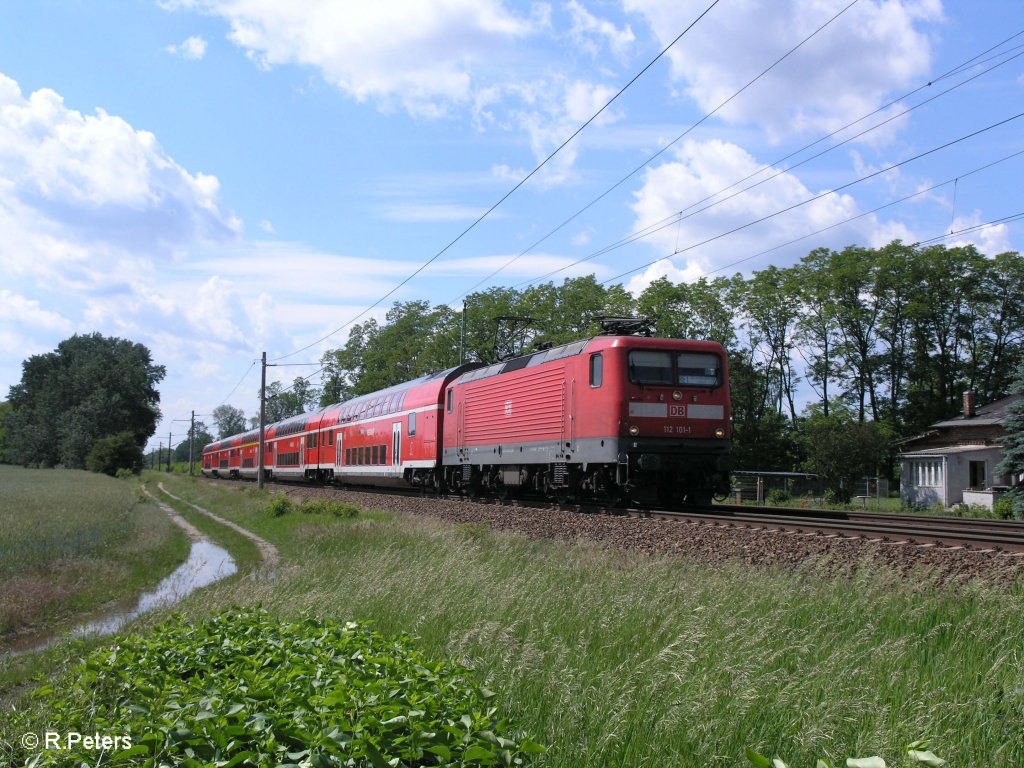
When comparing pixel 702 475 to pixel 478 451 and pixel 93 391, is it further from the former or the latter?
pixel 93 391

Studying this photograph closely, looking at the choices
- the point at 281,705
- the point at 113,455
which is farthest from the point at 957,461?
the point at 113,455

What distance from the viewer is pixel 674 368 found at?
62.4 feet

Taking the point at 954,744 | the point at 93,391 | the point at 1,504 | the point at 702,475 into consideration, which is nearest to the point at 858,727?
the point at 954,744

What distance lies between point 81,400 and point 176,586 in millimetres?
96585

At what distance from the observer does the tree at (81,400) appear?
95.6m

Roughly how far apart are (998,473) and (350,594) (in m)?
25.3

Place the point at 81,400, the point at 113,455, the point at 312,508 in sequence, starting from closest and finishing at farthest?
1. the point at 312,508
2. the point at 113,455
3. the point at 81,400

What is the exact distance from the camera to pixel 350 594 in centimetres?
934

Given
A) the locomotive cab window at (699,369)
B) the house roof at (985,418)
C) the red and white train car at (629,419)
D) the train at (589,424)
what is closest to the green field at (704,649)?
the red and white train car at (629,419)

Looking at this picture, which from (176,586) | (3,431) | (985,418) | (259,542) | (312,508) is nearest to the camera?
(176,586)

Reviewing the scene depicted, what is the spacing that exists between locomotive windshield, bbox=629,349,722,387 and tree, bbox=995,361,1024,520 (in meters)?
12.6

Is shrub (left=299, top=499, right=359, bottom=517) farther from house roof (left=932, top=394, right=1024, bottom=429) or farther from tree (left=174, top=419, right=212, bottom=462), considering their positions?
tree (left=174, top=419, right=212, bottom=462)

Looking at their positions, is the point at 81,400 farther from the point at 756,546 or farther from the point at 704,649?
the point at 704,649

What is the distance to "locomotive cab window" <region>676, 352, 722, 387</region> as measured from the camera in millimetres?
19156
